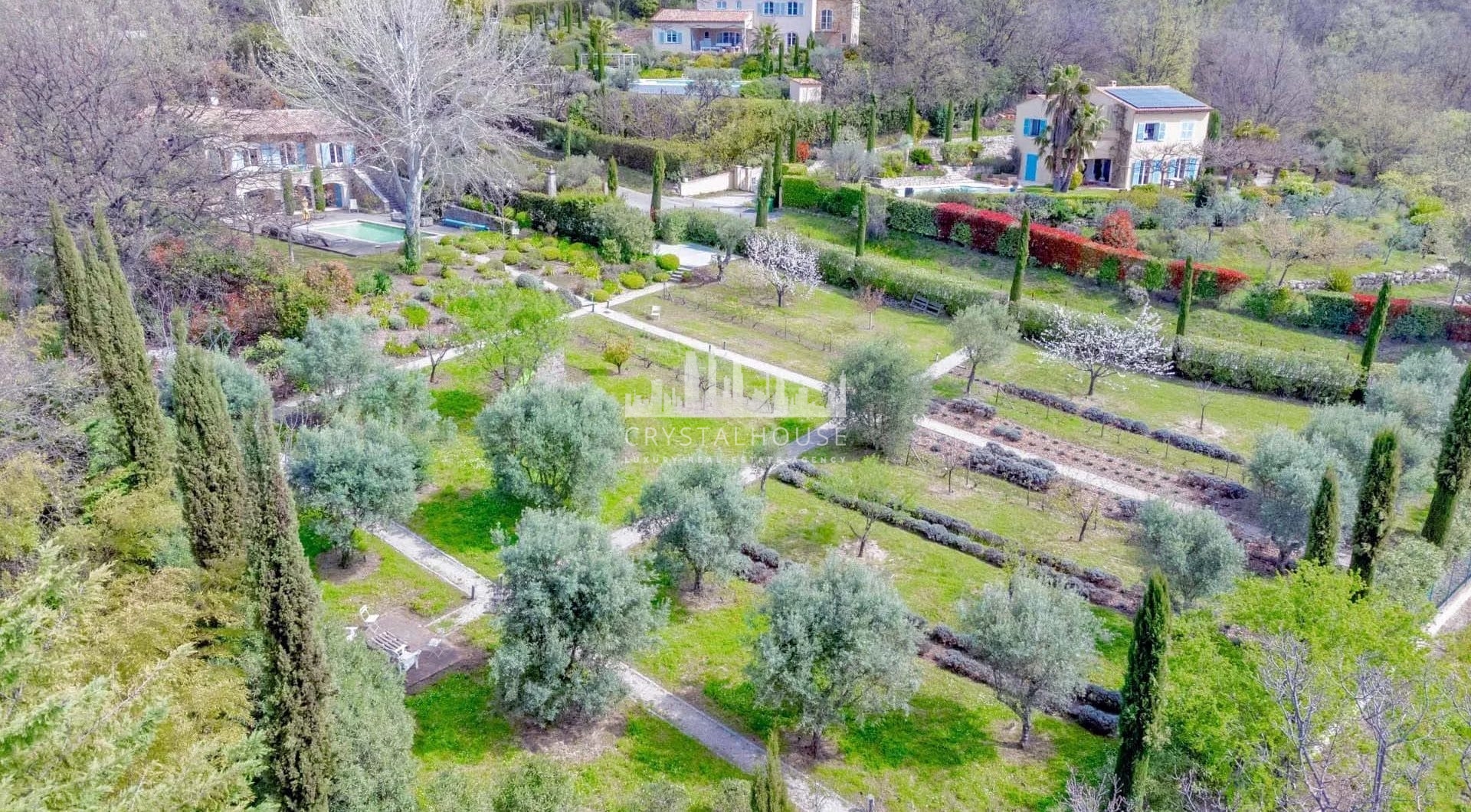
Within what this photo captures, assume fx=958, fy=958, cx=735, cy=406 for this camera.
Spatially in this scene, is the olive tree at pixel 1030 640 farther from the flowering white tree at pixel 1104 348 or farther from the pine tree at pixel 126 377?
the pine tree at pixel 126 377

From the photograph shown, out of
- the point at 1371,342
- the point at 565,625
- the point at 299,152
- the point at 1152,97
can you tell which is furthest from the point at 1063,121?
the point at 565,625

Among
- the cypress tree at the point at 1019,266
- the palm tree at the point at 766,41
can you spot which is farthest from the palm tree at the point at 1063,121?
the palm tree at the point at 766,41

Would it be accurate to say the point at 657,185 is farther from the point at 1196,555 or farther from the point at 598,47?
the point at 1196,555

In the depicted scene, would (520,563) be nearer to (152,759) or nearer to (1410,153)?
(152,759)

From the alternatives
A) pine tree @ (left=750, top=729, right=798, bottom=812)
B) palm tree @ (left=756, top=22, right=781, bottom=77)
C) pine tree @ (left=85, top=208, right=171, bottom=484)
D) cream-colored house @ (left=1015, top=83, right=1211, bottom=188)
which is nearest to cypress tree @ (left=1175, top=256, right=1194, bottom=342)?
cream-colored house @ (left=1015, top=83, right=1211, bottom=188)

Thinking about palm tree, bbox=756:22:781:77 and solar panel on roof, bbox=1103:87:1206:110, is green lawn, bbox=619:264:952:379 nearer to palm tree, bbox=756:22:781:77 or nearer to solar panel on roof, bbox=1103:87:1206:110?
solar panel on roof, bbox=1103:87:1206:110
